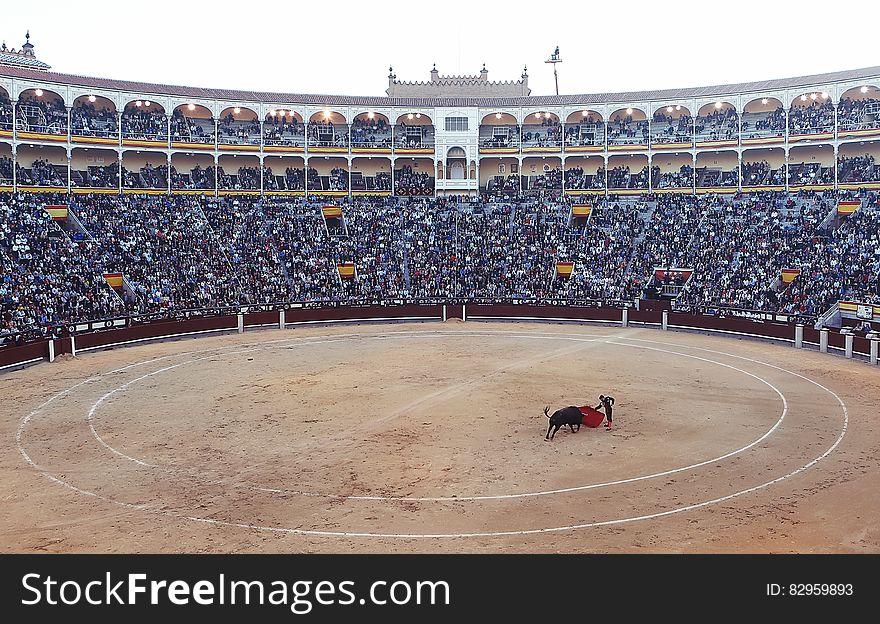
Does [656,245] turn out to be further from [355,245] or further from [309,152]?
[309,152]

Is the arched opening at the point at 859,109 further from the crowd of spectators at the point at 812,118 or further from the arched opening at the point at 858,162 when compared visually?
the arched opening at the point at 858,162

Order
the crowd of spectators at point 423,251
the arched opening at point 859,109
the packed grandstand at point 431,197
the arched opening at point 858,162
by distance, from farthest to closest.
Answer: the arched opening at point 859,109 < the arched opening at point 858,162 < the packed grandstand at point 431,197 < the crowd of spectators at point 423,251

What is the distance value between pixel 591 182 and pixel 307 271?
1123 inches

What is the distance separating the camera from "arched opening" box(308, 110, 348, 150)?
A: 65.5 m

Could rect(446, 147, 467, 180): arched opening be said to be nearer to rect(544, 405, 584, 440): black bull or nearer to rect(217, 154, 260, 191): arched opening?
rect(217, 154, 260, 191): arched opening

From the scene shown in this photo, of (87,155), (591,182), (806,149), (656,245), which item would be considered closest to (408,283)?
(656,245)

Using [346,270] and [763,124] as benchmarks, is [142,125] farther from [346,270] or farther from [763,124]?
[763,124]

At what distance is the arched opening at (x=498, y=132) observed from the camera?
217 ft

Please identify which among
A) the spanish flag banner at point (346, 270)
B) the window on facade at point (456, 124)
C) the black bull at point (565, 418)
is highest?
the window on facade at point (456, 124)

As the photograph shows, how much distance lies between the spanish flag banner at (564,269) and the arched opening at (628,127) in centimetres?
1924

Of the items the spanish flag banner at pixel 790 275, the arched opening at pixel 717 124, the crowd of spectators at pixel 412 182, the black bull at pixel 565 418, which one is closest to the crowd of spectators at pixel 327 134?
the crowd of spectators at pixel 412 182

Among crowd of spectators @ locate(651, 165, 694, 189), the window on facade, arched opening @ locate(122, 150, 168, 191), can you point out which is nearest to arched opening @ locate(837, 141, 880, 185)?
crowd of spectators @ locate(651, 165, 694, 189)

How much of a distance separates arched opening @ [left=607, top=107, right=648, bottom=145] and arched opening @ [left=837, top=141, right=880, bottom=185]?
1499 centimetres

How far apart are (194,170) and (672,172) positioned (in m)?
40.7
